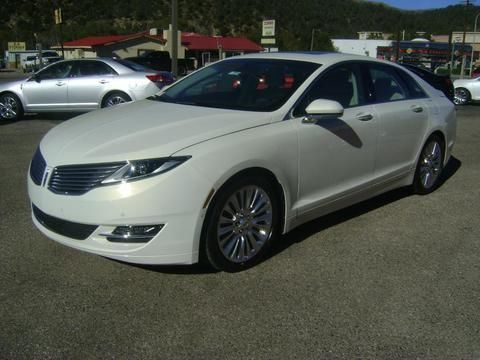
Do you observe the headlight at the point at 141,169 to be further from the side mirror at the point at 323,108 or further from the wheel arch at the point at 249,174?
the side mirror at the point at 323,108

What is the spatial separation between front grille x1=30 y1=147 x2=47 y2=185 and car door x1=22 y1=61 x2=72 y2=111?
785cm

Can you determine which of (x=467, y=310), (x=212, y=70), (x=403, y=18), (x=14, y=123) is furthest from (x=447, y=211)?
(x=403, y=18)

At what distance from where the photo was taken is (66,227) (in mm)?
3535

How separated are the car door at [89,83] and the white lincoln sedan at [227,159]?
649cm

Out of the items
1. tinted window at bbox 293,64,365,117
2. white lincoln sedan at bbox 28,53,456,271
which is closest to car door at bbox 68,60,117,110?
white lincoln sedan at bbox 28,53,456,271

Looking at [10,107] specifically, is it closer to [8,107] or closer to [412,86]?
[8,107]

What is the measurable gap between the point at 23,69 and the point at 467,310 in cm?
5306

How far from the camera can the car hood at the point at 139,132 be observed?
346 cm

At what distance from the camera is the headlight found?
3.33 metres

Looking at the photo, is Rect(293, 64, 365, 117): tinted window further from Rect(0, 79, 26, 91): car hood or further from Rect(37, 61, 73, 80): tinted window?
Rect(0, 79, 26, 91): car hood

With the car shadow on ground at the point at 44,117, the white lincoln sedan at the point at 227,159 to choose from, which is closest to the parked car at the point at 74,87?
the car shadow on ground at the point at 44,117

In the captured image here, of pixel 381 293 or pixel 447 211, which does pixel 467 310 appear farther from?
pixel 447 211

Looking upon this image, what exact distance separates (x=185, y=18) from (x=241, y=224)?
97.3 metres

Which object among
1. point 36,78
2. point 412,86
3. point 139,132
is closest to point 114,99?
point 36,78
